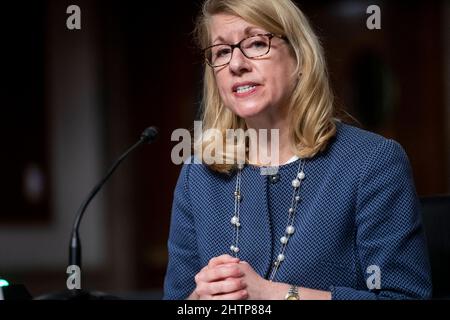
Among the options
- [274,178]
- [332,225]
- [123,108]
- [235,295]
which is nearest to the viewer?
[235,295]

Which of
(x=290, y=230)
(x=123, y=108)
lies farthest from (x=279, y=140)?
(x=123, y=108)

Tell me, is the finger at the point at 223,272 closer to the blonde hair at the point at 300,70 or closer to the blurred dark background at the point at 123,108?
the blonde hair at the point at 300,70

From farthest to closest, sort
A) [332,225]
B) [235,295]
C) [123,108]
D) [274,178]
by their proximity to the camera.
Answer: [123,108] < [274,178] < [332,225] < [235,295]

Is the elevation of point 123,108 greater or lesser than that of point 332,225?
greater

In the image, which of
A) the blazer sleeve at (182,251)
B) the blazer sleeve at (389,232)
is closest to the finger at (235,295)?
the blazer sleeve at (389,232)

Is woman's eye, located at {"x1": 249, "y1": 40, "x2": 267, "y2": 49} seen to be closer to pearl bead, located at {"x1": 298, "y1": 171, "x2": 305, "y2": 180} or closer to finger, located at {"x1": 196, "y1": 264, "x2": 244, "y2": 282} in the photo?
pearl bead, located at {"x1": 298, "y1": 171, "x2": 305, "y2": 180}

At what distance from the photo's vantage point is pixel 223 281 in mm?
1162

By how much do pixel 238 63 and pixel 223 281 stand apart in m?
0.37

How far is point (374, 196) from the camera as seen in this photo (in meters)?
1.26

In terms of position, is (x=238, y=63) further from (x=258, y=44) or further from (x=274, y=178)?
(x=274, y=178)

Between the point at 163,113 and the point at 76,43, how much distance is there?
2.03 feet

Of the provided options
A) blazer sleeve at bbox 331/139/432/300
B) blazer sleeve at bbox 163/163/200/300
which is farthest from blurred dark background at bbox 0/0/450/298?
blazer sleeve at bbox 331/139/432/300

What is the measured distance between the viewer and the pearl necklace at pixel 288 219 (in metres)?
1.31
